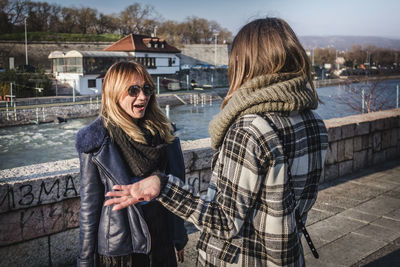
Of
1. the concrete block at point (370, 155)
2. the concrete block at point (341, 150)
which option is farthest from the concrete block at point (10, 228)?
the concrete block at point (370, 155)

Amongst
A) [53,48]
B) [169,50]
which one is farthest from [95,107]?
[53,48]

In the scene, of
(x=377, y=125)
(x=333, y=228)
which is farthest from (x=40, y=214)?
(x=377, y=125)

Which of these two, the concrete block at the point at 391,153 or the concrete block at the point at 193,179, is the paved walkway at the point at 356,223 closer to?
the concrete block at the point at 193,179

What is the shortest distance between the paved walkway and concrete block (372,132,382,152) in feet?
2.01

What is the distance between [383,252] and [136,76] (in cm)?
236

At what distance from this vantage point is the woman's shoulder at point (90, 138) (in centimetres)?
175

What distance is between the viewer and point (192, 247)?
3.06 metres

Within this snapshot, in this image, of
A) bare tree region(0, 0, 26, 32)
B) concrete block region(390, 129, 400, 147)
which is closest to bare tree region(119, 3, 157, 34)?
bare tree region(0, 0, 26, 32)

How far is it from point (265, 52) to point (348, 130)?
170 inches

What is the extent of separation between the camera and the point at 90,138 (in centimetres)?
176

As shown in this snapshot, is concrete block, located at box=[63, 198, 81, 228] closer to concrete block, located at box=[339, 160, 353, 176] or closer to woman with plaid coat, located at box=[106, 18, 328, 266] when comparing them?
woman with plaid coat, located at box=[106, 18, 328, 266]

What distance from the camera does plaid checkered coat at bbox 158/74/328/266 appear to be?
3.90 ft

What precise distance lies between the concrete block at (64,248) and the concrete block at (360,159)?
4.13 metres

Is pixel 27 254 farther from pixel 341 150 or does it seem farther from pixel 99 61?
pixel 99 61
